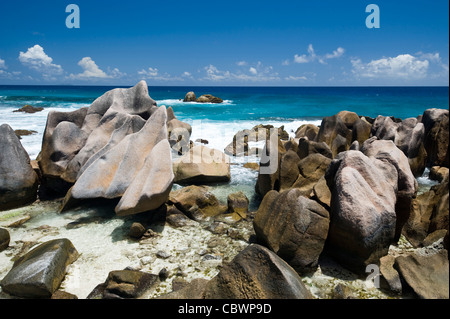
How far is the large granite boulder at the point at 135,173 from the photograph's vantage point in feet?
22.2

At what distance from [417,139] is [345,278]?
8.07 metres

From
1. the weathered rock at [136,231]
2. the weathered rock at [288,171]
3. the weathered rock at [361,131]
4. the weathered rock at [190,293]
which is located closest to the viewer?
the weathered rock at [190,293]

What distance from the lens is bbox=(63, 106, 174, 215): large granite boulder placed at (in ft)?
22.2

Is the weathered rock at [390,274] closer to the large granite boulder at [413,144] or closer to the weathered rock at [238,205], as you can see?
the weathered rock at [238,205]

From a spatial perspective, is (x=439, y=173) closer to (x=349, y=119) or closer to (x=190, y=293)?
(x=349, y=119)

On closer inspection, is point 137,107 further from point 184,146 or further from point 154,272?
point 154,272

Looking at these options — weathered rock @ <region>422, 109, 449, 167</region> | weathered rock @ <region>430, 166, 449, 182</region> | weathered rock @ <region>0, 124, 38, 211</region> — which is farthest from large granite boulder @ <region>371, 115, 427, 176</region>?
weathered rock @ <region>0, 124, 38, 211</region>

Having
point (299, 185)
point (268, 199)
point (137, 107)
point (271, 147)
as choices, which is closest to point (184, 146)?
point (137, 107)

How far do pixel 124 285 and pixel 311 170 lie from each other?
5.51 m

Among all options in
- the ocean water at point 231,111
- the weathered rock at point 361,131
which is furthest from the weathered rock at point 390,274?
the ocean water at point 231,111

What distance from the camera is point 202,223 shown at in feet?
23.7

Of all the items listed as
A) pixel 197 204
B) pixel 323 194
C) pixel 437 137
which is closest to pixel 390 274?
pixel 323 194

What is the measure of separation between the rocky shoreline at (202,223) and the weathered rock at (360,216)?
22mm

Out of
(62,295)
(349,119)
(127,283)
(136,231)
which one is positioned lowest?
(62,295)
